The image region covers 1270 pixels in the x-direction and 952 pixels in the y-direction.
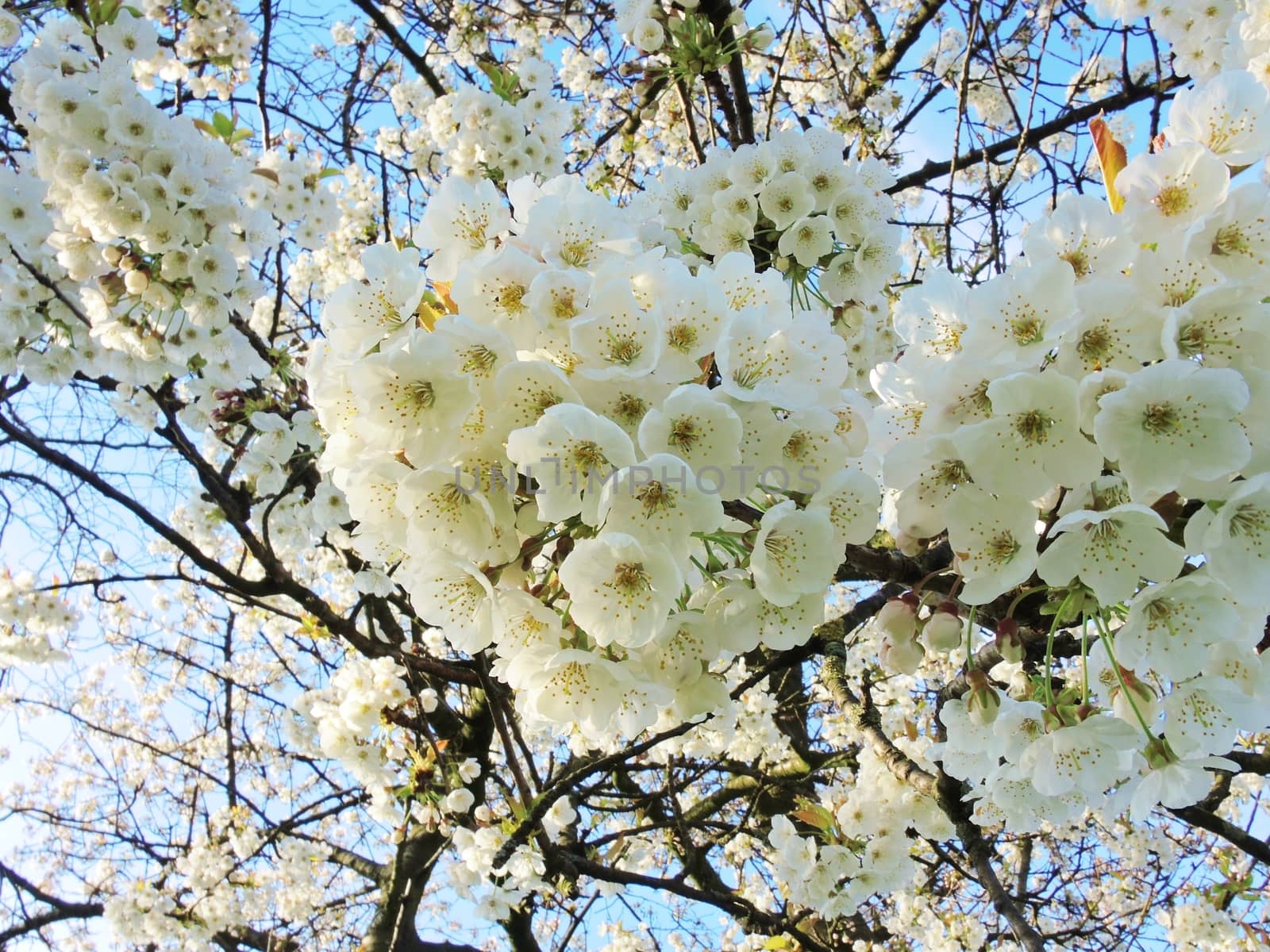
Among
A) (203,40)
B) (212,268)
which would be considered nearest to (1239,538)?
(212,268)

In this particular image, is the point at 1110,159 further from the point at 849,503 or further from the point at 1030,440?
the point at 849,503

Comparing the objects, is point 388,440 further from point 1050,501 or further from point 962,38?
point 962,38

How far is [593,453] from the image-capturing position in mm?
917

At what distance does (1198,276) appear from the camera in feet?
2.97

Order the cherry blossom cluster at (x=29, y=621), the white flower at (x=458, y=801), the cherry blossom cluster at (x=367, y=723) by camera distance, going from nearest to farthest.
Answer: the cherry blossom cluster at (x=367, y=723) → the white flower at (x=458, y=801) → the cherry blossom cluster at (x=29, y=621)

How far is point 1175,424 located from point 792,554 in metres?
0.43

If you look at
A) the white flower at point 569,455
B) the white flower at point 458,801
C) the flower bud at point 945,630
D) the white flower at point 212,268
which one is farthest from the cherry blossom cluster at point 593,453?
the white flower at point 458,801

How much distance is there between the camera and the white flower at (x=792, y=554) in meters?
0.94

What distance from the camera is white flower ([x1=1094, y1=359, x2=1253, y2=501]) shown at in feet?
2.66

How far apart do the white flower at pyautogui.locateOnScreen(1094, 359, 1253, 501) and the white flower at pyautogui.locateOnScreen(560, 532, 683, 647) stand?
50 cm

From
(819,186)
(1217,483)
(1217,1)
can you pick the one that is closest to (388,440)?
(1217,483)

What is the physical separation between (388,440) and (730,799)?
203 inches

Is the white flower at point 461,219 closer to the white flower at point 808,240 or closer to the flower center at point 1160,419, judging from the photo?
the white flower at point 808,240

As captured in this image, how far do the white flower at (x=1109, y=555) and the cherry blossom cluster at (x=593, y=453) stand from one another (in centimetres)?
22
